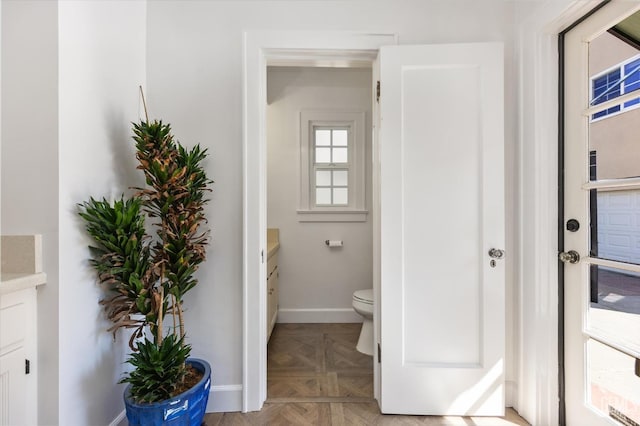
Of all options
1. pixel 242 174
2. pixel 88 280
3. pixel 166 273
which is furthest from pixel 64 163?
pixel 242 174

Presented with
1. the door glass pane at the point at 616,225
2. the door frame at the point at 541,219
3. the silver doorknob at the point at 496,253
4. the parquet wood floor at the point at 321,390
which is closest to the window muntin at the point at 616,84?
the door frame at the point at 541,219

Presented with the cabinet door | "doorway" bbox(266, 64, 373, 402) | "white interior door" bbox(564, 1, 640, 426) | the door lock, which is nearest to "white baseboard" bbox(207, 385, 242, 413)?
the cabinet door

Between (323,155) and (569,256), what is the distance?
2.17 metres

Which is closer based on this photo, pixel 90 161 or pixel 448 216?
pixel 90 161

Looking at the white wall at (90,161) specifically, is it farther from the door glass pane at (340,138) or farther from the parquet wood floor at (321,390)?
the door glass pane at (340,138)

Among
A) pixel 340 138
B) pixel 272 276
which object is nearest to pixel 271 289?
pixel 272 276

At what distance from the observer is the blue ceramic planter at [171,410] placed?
126cm

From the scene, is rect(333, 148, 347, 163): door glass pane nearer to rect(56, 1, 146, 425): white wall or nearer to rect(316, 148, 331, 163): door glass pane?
rect(316, 148, 331, 163): door glass pane

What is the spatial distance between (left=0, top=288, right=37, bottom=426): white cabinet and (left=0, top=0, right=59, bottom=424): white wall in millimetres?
25

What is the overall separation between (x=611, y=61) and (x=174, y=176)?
2.07m

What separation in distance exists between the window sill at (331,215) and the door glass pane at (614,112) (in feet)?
6.06

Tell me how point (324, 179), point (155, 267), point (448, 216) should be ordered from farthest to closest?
point (324, 179)
point (448, 216)
point (155, 267)

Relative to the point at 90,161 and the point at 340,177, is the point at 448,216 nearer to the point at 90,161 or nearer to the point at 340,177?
the point at 340,177

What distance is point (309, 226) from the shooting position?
118 inches
